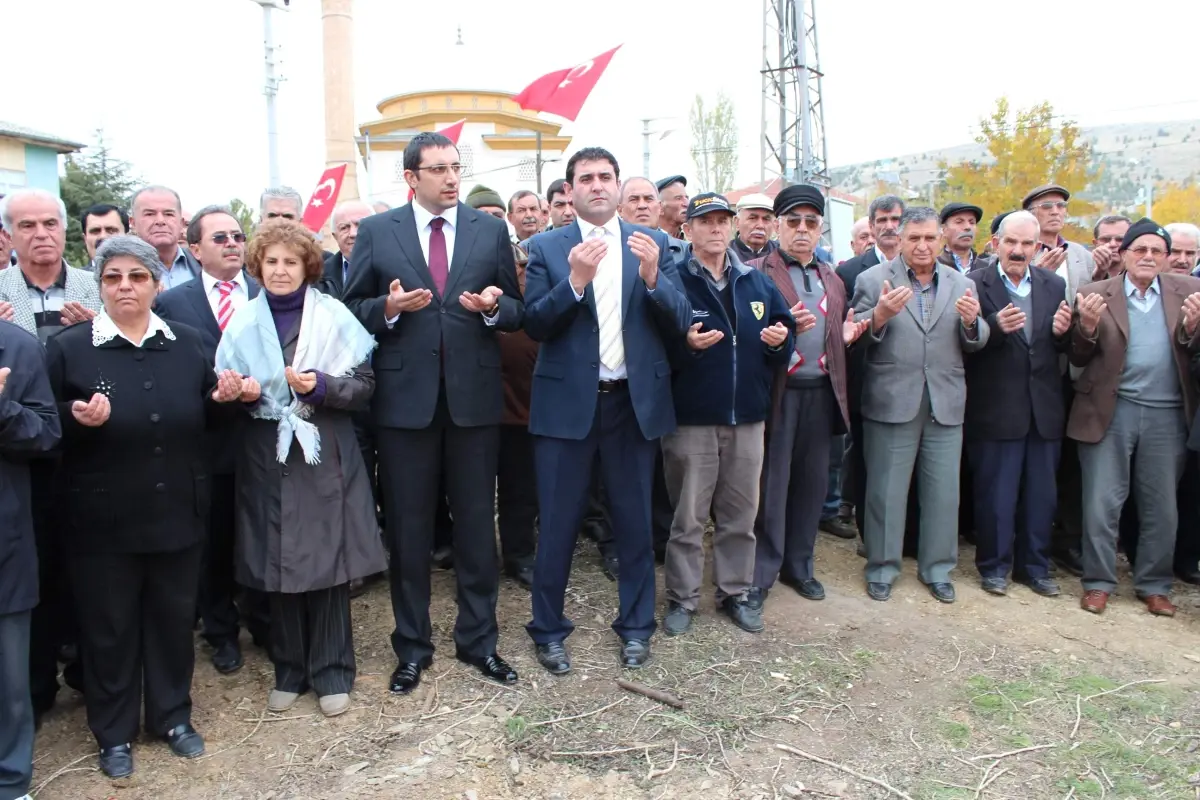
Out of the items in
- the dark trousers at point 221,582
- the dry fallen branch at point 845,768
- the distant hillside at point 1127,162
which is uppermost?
the distant hillside at point 1127,162

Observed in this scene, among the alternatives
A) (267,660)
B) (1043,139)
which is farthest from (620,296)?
(1043,139)

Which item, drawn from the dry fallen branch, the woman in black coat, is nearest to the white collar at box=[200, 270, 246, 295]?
the woman in black coat

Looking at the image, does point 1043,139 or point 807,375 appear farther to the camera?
point 1043,139

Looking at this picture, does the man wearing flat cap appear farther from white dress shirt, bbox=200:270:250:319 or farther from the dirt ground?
white dress shirt, bbox=200:270:250:319

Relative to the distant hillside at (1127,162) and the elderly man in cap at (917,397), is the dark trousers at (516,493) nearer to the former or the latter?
the elderly man in cap at (917,397)

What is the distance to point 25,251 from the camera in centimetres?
396

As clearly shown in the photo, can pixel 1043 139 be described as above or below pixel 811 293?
above

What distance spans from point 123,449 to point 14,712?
3.34 feet

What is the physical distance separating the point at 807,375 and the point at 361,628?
2.89 meters

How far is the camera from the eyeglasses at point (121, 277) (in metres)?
3.38

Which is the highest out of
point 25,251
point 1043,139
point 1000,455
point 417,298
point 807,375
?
point 1043,139

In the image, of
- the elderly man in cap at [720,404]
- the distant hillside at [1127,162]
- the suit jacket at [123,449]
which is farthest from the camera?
the distant hillside at [1127,162]

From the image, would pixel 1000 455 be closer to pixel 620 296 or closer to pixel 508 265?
pixel 620 296

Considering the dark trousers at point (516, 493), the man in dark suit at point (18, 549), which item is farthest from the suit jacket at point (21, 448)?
the dark trousers at point (516, 493)
